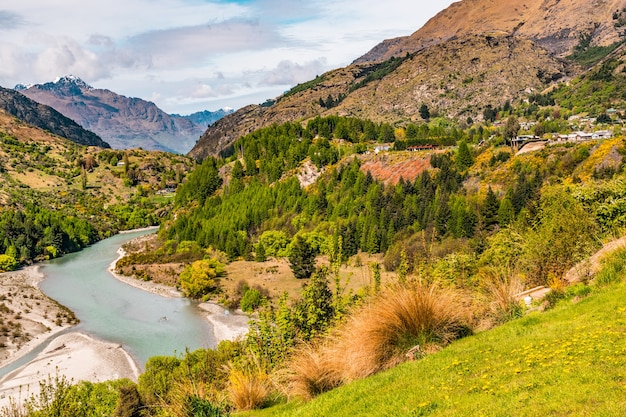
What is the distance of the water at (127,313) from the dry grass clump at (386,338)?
136ft

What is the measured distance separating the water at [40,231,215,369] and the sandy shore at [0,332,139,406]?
1.92m

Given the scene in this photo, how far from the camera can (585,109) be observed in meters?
180

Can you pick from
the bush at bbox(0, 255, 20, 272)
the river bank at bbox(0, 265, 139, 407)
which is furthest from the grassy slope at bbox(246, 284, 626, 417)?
the bush at bbox(0, 255, 20, 272)

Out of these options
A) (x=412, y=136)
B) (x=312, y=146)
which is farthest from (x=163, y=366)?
(x=412, y=136)

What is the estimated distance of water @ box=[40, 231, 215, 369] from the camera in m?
56.3

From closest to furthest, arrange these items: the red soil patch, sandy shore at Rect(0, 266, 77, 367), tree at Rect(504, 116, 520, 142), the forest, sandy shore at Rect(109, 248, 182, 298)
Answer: the forest, sandy shore at Rect(0, 266, 77, 367), sandy shore at Rect(109, 248, 182, 298), tree at Rect(504, 116, 520, 142), the red soil patch

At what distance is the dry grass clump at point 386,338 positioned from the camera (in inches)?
456

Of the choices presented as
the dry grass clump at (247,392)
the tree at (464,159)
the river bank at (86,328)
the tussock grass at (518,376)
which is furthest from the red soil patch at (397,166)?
the dry grass clump at (247,392)

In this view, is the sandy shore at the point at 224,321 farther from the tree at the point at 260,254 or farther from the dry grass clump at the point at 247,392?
Result: the dry grass clump at the point at 247,392

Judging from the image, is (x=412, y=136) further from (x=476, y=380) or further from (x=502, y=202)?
(x=476, y=380)

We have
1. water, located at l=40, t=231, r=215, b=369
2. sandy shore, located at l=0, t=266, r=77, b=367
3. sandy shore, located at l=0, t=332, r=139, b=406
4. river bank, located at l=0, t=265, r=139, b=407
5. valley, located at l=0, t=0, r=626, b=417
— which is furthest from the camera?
water, located at l=40, t=231, r=215, b=369

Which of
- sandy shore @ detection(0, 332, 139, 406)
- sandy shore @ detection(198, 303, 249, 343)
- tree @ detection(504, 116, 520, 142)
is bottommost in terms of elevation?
sandy shore @ detection(198, 303, 249, 343)

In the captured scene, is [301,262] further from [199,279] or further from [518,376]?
[518,376]

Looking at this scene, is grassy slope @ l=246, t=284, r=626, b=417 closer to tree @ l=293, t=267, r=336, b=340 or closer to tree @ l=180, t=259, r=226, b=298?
tree @ l=293, t=267, r=336, b=340
